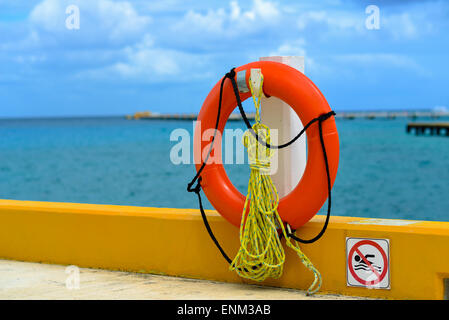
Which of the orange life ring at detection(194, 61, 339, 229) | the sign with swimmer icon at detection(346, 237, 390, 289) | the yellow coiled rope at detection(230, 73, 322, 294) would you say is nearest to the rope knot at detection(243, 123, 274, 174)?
the yellow coiled rope at detection(230, 73, 322, 294)

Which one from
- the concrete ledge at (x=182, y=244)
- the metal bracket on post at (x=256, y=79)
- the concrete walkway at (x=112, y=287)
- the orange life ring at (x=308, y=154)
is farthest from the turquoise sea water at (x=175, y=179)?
the metal bracket on post at (x=256, y=79)

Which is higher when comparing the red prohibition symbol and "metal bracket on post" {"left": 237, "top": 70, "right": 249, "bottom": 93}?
"metal bracket on post" {"left": 237, "top": 70, "right": 249, "bottom": 93}

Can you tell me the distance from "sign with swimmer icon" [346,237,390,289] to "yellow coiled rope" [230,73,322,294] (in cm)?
14

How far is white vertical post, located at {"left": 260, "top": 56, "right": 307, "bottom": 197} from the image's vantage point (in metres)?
2.73

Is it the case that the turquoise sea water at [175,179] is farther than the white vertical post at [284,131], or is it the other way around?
the turquoise sea water at [175,179]

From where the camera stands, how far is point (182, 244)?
2850mm

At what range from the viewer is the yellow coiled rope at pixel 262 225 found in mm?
2500

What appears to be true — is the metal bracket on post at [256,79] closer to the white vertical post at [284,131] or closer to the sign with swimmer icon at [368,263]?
the white vertical post at [284,131]

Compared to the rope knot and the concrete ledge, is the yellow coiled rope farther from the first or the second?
the concrete ledge

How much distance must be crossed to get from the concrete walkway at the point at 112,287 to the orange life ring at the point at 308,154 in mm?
286

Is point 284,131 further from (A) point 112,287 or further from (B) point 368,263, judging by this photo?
(A) point 112,287

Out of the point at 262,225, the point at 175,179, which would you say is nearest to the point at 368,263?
the point at 262,225

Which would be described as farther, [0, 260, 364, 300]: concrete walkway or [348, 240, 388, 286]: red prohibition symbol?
[0, 260, 364, 300]: concrete walkway

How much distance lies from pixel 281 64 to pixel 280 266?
0.82 m
